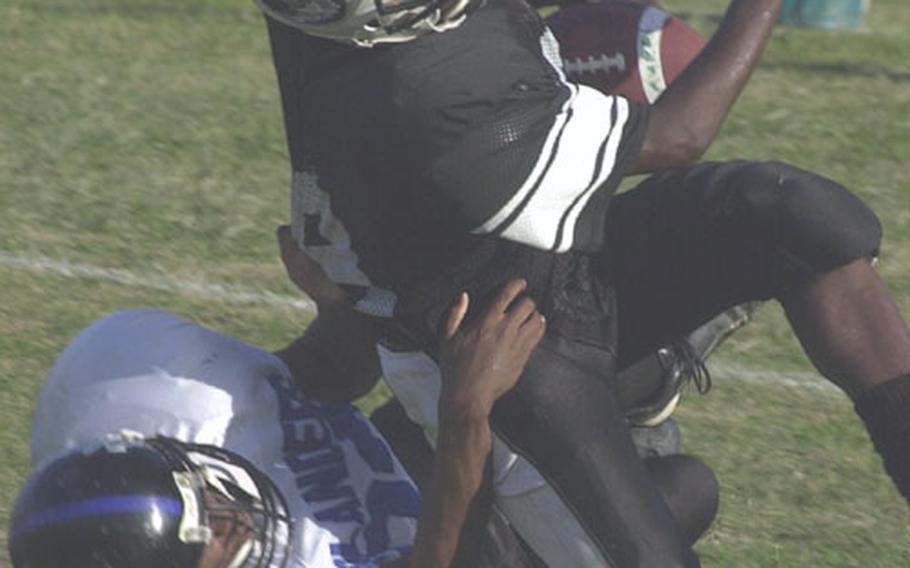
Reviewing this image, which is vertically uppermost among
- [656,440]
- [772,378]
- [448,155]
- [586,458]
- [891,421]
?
[448,155]

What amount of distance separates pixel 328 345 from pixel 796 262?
3.16 feet

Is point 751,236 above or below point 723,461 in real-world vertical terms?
above

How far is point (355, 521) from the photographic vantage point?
4.18 metres

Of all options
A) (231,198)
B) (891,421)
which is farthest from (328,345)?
(231,198)

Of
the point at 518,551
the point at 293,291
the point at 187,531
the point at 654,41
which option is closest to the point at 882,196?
the point at 293,291

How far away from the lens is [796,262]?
12.6 feet

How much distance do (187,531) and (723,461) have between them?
1.85 meters

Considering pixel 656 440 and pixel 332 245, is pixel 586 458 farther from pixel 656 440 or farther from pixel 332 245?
pixel 656 440

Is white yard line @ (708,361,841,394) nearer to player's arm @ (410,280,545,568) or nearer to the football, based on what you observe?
the football

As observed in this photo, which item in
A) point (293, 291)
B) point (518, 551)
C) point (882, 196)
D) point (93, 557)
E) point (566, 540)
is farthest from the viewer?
point (882, 196)

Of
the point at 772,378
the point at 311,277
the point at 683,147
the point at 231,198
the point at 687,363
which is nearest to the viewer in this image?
the point at 683,147

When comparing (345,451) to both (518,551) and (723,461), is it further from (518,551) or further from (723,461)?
→ (723,461)

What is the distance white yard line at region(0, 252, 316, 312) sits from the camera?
6117 mm

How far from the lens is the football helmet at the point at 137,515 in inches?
147
